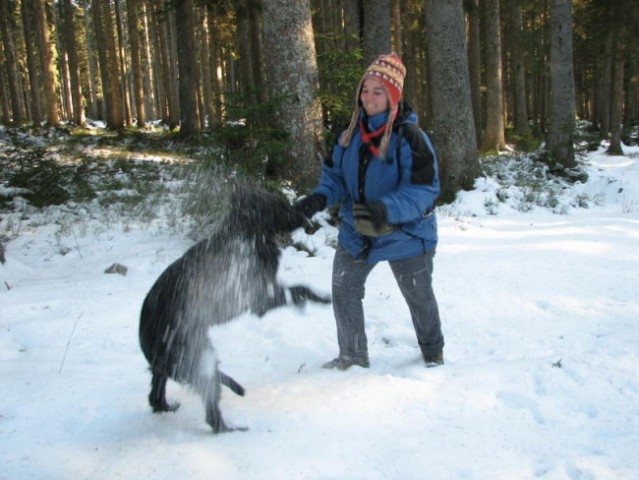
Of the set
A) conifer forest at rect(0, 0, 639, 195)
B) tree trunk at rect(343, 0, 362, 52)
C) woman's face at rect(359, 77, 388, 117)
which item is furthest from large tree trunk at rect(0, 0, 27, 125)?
woman's face at rect(359, 77, 388, 117)

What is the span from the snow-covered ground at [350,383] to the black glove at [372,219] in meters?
0.70

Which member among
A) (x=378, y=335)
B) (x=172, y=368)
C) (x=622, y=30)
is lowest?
(x=378, y=335)

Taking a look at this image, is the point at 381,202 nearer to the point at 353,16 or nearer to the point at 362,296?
the point at 362,296

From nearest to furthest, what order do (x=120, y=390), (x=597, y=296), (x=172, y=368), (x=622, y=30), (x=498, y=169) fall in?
(x=172, y=368) → (x=120, y=390) → (x=597, y=296) → (x=498, y=169) → (x=622, y=30)

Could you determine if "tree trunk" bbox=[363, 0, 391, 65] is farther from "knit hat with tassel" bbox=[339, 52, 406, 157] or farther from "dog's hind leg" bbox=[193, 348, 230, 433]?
"dog's hind leg" bbox=[193, 348, 230, 433]

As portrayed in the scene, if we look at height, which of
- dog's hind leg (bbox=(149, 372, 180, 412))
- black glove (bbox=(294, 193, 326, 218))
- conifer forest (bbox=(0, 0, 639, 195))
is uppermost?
conifer forest (bbox=(0, 0, 639, 195))

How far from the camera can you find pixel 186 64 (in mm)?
15773

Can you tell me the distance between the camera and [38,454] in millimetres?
2561

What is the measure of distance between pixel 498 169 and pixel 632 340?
903 centimetres

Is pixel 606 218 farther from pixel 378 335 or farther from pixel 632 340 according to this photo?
pixel 378 335

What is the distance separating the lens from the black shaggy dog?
9.12 feet

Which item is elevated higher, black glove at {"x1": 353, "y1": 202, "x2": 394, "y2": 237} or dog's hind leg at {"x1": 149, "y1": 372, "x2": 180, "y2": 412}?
black glove at {"x1": 353, "y1": 202, "x2": 394, "y2": 237}

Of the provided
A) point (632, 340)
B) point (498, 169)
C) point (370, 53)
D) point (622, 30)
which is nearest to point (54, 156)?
point (370, 53)

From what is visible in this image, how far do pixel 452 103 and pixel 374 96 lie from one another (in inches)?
288
